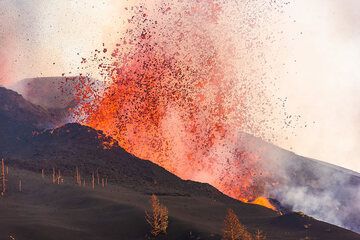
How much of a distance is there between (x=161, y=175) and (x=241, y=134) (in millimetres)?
36216

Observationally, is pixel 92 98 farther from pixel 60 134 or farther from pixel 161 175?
pixel 161 175

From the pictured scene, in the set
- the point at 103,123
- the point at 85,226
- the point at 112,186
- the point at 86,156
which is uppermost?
the point at 103,123

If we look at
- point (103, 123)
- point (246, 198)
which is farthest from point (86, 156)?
point (246, 198)

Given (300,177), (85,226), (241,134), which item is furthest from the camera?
(241,134)

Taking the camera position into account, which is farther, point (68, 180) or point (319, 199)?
point (319, 199)

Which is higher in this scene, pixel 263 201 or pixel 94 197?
pixel 263 201

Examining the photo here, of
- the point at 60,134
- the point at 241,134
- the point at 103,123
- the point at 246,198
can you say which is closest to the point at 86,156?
the point at 60,134

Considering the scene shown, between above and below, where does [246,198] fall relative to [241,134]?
below

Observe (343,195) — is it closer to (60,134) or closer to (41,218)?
(60,134)

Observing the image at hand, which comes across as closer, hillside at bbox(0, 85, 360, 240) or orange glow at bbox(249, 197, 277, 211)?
hillside at bbox(0, 85, 360, 240)

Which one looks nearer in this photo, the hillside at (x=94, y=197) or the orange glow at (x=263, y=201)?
the hillside at (x=94, y=197)

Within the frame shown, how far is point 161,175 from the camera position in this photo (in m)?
96.8

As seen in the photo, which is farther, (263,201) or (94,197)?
(263,201)

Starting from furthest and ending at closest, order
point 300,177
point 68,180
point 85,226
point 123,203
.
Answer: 1. point 300,177
2. point 68,180
3. point 123,203
4. point 85,226
